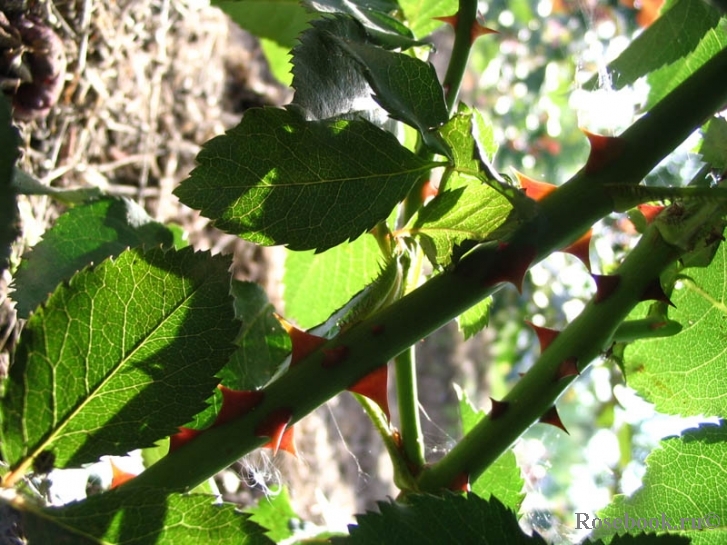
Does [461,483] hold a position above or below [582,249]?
below

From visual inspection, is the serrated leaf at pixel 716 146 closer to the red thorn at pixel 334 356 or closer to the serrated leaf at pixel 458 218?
the serrated leaf at pixel 458 218

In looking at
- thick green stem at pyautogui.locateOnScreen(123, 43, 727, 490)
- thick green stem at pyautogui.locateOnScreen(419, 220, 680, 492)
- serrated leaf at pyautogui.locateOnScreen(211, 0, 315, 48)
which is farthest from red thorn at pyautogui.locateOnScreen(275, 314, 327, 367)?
serrated leaf at pyautogui.locateOnScreen(211, 0, 315, 48)

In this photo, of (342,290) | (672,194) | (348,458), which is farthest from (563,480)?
(672,194)

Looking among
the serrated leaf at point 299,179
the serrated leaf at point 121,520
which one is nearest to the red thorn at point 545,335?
the serrated leaf at point 299,179

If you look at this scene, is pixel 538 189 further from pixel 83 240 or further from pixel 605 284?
pixel 83 240

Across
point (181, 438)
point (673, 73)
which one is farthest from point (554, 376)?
point (673, 73)

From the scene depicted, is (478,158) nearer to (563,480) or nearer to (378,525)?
(378,525)
